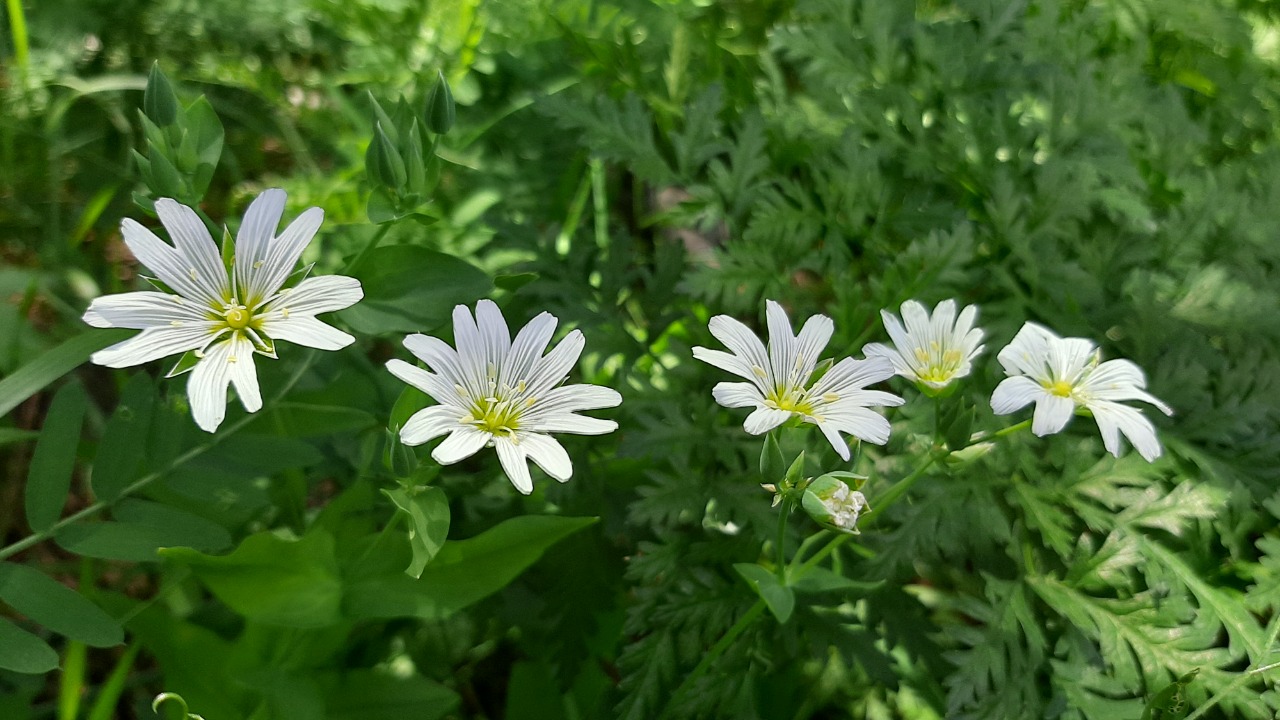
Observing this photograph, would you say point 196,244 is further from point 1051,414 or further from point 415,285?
point 1051,414

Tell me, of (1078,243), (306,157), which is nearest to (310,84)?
(306,157)

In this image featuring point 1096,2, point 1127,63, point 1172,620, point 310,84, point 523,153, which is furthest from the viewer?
point 310,84

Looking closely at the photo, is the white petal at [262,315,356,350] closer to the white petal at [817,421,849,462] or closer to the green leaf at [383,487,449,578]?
the green leaf at [383,487,449,578]

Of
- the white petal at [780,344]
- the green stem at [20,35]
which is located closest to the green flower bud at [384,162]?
the white petal at [780,344]

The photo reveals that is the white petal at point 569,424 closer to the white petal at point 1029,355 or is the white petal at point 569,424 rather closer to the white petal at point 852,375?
the white petal at point 852,375

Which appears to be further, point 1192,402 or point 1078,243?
point 1078,243

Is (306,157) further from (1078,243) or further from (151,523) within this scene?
(1078,243)
